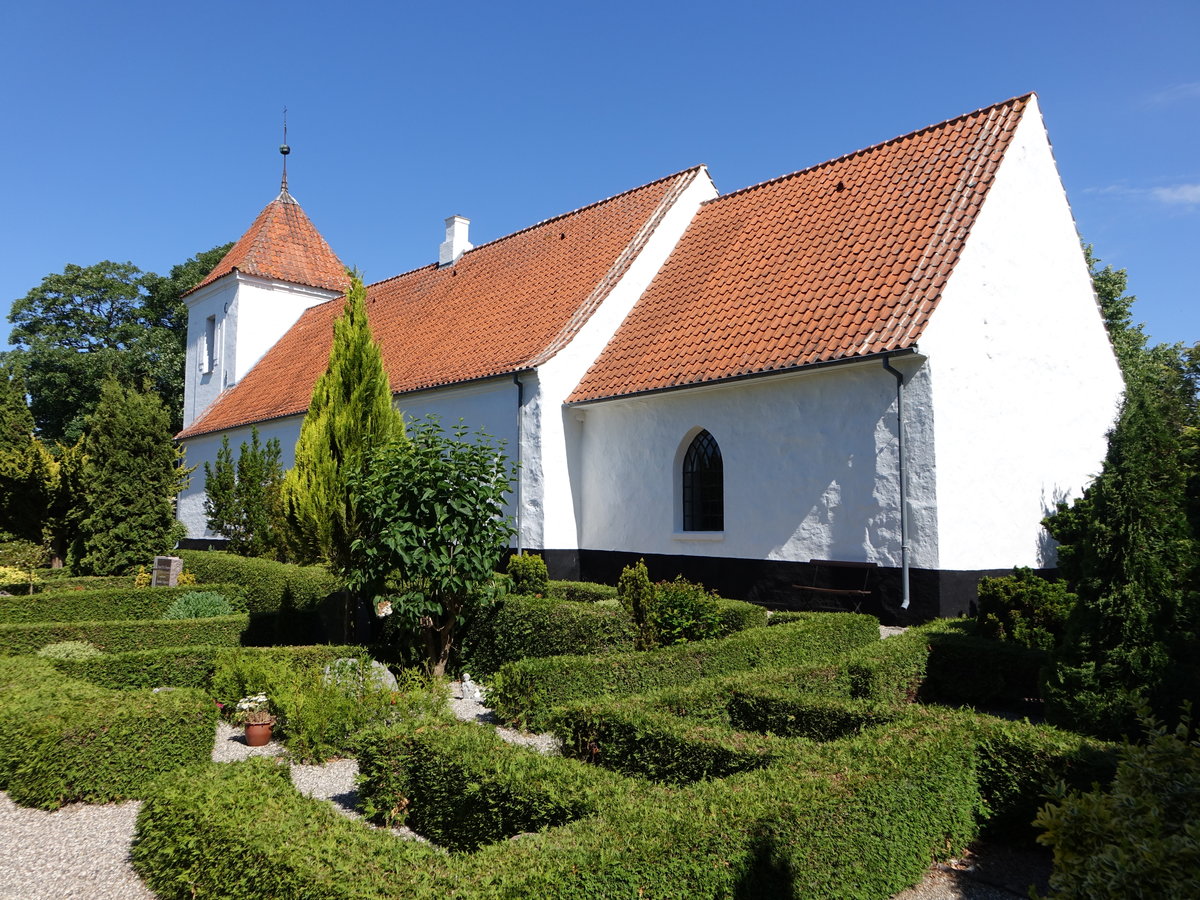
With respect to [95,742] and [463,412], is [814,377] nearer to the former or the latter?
[463,412]

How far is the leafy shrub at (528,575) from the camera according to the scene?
1318 cm

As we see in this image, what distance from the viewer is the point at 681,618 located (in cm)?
1007

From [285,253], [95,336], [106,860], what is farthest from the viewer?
[95,336]

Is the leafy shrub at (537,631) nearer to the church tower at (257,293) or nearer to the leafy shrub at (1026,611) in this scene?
the leafy shrub at (1026,611)

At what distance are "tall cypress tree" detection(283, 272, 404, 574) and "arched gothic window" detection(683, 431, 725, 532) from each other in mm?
5168

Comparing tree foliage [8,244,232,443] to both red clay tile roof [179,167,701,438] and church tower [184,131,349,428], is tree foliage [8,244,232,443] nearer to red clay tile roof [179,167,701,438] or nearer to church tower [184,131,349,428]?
church tower [184,131,349,428]

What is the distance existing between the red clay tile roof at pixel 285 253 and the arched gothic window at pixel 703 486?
1798cm

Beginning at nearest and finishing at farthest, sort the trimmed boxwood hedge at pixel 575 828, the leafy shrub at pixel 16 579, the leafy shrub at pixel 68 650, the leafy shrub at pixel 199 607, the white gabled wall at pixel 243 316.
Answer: the trimmed boxwood hedge at pixel 575 828 → the leafy shrub at pixel 68 650 → the leafy shrub at pixel 199 607 → the leafy shrub at pixel 16 579 → the white gabled wall at pixel 243 316

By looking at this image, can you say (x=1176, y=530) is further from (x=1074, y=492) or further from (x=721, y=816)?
(x=1074, y=492)

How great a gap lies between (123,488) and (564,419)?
8.94 metres

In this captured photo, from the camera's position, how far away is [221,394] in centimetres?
2861

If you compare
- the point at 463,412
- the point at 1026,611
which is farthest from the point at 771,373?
the point at 463,412

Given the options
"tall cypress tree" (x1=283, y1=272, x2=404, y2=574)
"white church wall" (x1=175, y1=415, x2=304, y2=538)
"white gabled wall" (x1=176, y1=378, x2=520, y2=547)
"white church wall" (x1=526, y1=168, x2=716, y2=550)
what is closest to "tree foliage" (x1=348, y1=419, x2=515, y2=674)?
"tall cypress tree" (x1=283, y1=272, x2=404, y2=574)

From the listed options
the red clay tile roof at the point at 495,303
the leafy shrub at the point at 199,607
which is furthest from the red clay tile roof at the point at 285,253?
the leafy shrub at the point at 199,607
